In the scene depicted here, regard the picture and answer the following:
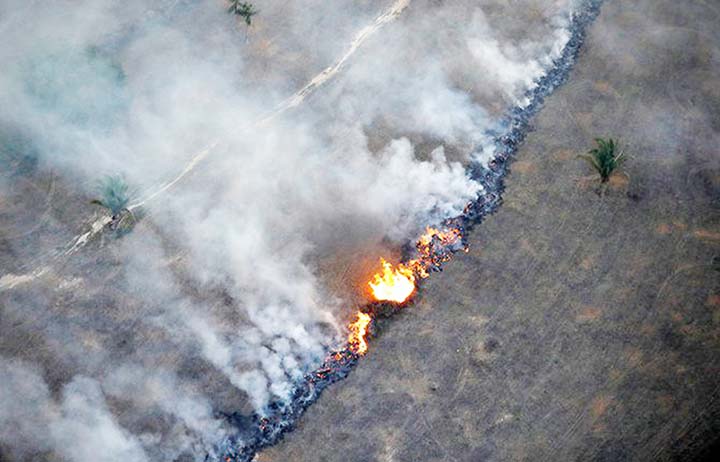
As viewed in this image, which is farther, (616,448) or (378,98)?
(378,98)

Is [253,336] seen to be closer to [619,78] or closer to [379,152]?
[379,152]

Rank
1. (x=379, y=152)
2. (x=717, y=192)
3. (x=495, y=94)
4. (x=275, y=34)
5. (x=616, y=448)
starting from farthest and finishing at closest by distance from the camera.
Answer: (x=275, y=34) → (x=495, y=94) → (x=379, y=152) → (x=717, y=192) → (x=616, y=448)

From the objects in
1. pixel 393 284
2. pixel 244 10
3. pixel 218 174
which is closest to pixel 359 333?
pixel 393 284

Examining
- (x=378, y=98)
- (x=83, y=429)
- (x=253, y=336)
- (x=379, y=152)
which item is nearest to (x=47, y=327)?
(x=83, y=429)

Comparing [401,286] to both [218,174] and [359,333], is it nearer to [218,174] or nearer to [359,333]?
[359,333]

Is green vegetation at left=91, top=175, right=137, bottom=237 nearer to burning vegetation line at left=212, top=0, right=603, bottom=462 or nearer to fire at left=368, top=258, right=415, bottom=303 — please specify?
burning vegetation line at left=212, top=0, right=603, bottom=462

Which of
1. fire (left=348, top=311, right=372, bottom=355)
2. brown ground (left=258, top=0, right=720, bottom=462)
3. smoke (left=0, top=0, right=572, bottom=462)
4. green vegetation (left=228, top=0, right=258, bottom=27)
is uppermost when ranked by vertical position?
green vegetation (left=228, top=0, right=258, bottom=27)

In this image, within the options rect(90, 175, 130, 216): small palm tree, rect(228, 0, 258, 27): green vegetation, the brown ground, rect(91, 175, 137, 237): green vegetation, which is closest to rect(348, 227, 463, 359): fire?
the brown ground
